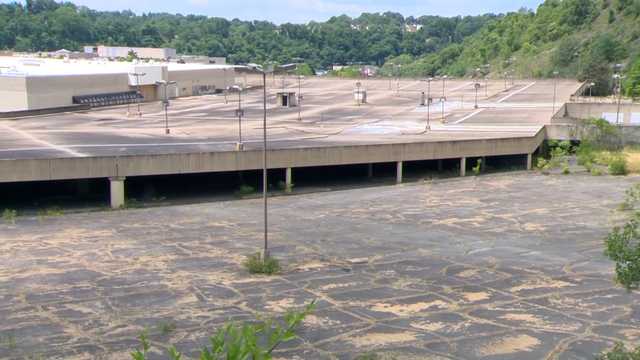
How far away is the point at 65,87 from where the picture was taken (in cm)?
6994

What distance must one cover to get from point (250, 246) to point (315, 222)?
5920 mm

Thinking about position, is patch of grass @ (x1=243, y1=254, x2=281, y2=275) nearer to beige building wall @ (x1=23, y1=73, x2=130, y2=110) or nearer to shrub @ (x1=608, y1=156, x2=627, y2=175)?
shrub @ (x1=608, y1=156, x2=627, y2=175)

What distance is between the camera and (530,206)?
4216 cm

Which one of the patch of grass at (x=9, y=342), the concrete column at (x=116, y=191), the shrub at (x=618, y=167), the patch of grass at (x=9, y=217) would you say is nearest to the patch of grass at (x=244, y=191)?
the concrete column at (x=116, y=191)

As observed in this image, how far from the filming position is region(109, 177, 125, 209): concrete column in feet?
136

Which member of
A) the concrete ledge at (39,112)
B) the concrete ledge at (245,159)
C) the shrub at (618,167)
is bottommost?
the shrub at (618,167)

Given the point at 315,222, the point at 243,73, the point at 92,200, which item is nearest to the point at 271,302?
the point at 315,222

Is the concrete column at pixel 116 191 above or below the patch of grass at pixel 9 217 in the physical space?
above

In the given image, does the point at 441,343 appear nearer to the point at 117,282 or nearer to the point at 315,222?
the point at 117,282

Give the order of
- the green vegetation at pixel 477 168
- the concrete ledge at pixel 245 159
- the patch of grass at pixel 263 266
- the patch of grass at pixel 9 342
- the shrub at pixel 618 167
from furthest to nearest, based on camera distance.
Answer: the green vegetation at pixel 477 168
the shrub at pixel 618 167
the concrete ledge at pixel 245 159
the patch of grass at pixel 263 266
the patch of grass at pixel 9 342

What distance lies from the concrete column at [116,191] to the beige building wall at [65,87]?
2685cm

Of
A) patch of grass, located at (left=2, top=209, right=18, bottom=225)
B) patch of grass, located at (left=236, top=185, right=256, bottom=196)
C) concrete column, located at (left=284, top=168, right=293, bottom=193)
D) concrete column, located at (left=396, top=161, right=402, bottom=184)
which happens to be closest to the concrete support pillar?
patch of grass, located at (left=2, top=209, right=18, bottom=225)

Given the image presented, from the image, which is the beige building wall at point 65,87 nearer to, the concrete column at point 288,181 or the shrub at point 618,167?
the concrete column at point 288,181

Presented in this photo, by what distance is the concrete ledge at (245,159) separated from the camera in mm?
39656
